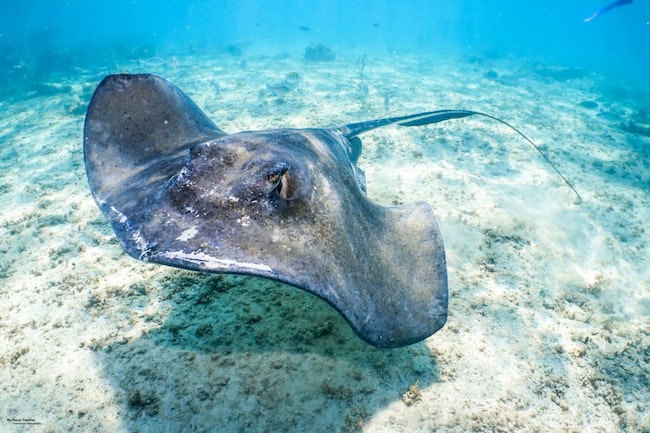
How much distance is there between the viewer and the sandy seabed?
282cm

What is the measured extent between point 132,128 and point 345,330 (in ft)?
10.4

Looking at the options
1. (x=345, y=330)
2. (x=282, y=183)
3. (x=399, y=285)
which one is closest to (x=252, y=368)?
(x=345, y=330)

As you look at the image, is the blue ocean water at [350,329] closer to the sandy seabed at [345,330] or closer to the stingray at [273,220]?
the sandy seabed at [345,330]

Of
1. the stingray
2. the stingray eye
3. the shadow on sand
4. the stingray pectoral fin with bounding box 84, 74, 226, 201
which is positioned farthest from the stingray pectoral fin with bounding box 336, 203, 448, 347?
the stingray pectoral fin with bounding box 84, 74, 226, 201

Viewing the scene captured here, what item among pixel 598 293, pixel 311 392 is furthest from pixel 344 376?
pixel 598 293

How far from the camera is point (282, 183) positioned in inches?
89.3

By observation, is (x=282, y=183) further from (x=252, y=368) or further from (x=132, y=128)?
(x=132, y=128)

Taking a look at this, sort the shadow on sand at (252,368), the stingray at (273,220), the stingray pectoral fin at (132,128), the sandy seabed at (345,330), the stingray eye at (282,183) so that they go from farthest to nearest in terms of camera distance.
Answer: the stingray pectoral fin at (132,128) → the sandy seabed at (345,330) → the shadow on sand at (252,368) → the stingray eye at (282,183) → the stingray at (273,220)

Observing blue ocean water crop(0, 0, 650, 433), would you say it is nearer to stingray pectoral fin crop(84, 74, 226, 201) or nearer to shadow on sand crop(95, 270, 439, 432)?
shadow on sand crop(95, 270, 439, 432)

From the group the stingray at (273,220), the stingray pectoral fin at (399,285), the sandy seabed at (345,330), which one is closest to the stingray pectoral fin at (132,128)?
the stingray at (273,220)

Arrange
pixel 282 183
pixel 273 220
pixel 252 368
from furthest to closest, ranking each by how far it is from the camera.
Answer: pixel 252 368
pixel 282 183
pixel 273 220

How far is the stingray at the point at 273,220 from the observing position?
1801 millimetres

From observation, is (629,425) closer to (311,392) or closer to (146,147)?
(311,392)

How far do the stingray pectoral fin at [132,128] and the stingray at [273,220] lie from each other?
15mm
